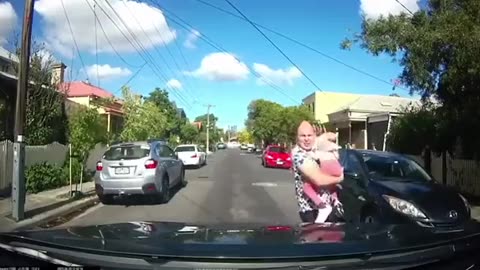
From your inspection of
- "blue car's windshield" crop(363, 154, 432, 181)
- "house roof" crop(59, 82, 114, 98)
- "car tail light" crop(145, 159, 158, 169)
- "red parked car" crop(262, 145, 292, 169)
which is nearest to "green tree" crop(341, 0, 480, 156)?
"blue car's windshield" crop(363, 154, 432, 181)

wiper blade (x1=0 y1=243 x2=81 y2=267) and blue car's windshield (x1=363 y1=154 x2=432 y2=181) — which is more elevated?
blue car's windshield (x1=363 y1=154 x2=432 y2=181)

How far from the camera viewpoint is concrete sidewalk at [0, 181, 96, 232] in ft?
36.5

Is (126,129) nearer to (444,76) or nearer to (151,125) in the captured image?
(151,125)

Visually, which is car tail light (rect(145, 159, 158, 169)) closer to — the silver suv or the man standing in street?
the silver suv

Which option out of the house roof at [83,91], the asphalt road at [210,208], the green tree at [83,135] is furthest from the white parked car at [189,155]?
the green tree at [83,135]

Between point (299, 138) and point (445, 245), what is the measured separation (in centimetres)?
299

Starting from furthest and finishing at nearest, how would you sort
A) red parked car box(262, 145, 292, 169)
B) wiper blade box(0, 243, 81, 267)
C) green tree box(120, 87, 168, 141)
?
green tree box(120, 87, 168, 141), red parked car box(262, 145, 292, 169), wiper blade box(0, 243, 81, 267)

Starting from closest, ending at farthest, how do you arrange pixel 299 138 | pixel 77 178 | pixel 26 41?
pixel 299 138 → pixel 26 41 → pixel 77 178

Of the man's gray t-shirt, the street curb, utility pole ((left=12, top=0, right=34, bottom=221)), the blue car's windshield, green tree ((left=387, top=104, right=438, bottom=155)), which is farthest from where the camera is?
green tree ((left=387, top=104, right=438, bottom=155))

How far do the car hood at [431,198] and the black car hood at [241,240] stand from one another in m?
4.58

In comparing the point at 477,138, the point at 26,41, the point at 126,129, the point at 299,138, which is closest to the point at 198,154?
the point at 126,129

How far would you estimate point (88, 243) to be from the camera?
3.21m

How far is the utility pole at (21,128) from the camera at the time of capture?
1138 centimetres

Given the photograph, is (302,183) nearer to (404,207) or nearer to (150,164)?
(404,207)
